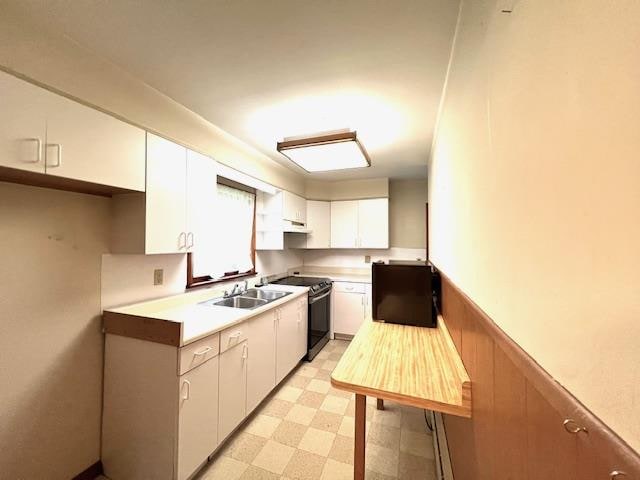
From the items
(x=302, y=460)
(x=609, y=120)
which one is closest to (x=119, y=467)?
(x=302, y=460)

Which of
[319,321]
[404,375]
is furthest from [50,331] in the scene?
[319,321]

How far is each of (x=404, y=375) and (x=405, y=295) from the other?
75cm

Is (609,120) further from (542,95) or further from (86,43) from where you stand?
(86,43)

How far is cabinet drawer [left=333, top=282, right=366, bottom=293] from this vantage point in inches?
136

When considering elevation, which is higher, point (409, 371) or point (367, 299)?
point (409, 371)

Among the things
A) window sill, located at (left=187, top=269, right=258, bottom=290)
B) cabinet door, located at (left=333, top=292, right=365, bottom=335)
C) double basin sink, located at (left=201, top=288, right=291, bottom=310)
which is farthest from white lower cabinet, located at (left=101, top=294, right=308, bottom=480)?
cabinet door, located at (left=333, top=292, right=365, bottom=335)

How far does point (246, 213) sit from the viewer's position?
2.92m

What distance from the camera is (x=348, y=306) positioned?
11.5 feet

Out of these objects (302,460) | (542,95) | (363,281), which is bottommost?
(302,460)

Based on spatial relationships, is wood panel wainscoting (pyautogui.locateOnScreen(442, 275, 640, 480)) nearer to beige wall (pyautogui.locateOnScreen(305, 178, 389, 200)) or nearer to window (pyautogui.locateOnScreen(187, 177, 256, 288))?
window (pyautogui.locateOnScreen(187, 177, 256, 288))

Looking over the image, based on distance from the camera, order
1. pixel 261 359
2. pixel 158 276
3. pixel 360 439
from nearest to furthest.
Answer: pixel 360 439 → pixel 158 276 → pixel 261 359

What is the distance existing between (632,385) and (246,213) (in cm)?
295

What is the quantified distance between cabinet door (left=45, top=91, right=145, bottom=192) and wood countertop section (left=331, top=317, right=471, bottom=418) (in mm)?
1519

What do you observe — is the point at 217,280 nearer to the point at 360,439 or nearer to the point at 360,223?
the point at 360,439
